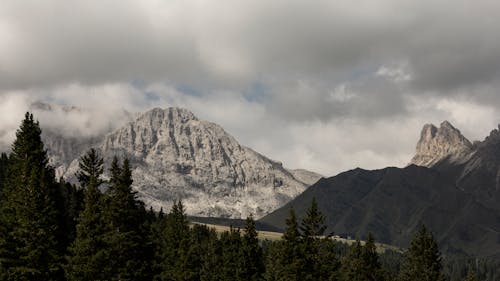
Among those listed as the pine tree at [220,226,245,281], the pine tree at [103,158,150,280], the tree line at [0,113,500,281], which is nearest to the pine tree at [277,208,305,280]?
the tree line at [0,113,500,281]

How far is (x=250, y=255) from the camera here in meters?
89.4

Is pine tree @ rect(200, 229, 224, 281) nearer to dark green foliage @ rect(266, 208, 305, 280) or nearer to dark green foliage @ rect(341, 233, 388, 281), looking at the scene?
dark green foliage @ rect(341, 233, 388, 281)

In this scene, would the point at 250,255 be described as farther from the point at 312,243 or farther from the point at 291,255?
the point at 312,243

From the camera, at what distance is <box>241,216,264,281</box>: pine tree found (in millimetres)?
88250

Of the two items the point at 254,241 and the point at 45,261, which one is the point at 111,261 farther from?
the point at 254,241

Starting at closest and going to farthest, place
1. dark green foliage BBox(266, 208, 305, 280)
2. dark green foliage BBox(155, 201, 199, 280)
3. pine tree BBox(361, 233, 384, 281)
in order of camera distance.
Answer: dark green foliage BBox(266, 208, 305, 280)
dark green foliage BBox(155, 201, 199, 280)
pine tree BBox(361, 233, 384, 281)

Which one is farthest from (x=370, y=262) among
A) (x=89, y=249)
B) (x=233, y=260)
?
(x=89, y=249)

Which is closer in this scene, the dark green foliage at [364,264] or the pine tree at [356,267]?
the pine tree at [356,267]

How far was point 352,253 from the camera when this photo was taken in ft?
290

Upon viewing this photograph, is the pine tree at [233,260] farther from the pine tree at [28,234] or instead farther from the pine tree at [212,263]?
the pine tree at [28,234]

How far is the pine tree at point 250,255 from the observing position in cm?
8825

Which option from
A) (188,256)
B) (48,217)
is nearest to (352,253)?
(188,256)

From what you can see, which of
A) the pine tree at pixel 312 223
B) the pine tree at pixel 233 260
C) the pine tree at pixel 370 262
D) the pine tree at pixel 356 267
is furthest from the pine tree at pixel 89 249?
the pine tree at pixel 370 262

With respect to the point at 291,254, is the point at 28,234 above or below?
above
